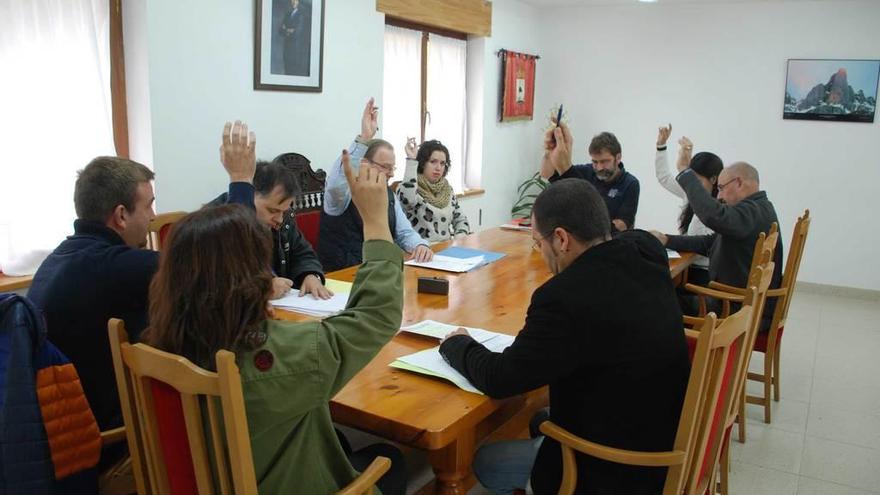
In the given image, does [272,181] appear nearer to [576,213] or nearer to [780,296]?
[576,213]

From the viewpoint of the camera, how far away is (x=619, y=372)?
5.17ft

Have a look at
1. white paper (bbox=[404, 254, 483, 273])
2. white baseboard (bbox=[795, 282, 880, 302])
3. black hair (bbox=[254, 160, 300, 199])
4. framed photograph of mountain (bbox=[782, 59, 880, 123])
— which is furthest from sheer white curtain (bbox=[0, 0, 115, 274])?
white baseboard (bbox=[795, 282, 880, 302])

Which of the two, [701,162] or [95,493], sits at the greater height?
[701,162]

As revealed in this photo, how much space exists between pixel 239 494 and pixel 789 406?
3.15 metres

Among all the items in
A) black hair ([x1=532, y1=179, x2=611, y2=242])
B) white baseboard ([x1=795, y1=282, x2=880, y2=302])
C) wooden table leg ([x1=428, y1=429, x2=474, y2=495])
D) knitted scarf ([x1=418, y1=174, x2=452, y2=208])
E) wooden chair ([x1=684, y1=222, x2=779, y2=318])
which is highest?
black hair ([x1=532, y1=179, x2=611, y2=242])

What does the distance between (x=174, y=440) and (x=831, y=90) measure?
5.99m

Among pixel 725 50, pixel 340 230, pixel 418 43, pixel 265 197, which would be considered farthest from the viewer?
pixel 725 50

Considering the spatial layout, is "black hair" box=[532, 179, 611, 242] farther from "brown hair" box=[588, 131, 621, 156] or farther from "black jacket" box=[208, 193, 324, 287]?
"brown hair" box=[588, 131, 621, 156]

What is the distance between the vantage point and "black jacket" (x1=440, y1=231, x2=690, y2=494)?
157 centimetres

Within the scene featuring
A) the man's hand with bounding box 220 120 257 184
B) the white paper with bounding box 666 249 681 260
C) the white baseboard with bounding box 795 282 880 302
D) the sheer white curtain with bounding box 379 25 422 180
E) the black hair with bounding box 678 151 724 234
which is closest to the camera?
the man's hand with bounding box 220 120 257 184

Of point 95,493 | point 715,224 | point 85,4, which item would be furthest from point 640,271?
point 85,4

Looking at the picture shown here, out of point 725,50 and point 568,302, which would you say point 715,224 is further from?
point 725,50

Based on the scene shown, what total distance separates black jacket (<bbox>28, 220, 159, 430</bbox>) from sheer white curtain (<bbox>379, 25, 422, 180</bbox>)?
3409 mm

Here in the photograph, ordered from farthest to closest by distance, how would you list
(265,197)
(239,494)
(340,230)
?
(340,230)
(265,197)
(239,494)
